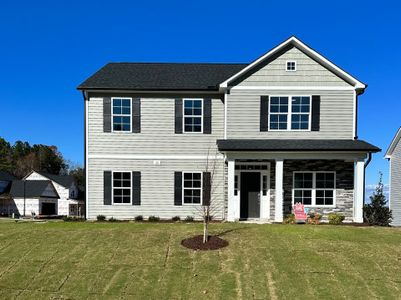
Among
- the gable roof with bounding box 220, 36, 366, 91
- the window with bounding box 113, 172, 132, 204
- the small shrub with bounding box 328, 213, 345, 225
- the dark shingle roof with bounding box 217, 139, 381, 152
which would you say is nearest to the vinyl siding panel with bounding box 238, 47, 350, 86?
the gable roof with bounding box 220, 36, 366, 91

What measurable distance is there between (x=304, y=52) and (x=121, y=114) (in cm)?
918

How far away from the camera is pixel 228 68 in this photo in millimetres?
19016

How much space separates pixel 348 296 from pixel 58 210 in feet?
168

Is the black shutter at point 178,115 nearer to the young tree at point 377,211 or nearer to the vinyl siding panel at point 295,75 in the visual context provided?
the vinyl siding panel at point 295,75

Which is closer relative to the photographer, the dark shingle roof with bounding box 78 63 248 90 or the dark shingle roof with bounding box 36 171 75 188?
the dark shingle roof with bounding box 78 63 248 90

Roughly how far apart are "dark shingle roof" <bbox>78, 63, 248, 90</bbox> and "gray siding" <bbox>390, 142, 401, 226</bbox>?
13.1 m

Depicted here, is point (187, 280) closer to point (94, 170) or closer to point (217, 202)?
point (217, 202)

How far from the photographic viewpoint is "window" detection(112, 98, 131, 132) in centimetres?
1595

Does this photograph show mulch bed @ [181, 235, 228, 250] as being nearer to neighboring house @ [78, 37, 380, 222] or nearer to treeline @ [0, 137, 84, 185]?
neighboring house @ [78, 37, 380, 222]

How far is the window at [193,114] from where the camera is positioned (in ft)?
52.4

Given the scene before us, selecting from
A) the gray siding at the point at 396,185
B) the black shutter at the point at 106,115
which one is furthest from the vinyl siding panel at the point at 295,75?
the gray siding at the point at 396,185

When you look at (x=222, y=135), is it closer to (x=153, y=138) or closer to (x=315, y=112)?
(x=153, y=138)

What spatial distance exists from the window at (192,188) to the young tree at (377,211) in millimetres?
7608

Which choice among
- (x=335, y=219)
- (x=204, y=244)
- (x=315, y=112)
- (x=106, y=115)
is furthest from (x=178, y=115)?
(x=335, y=219)
